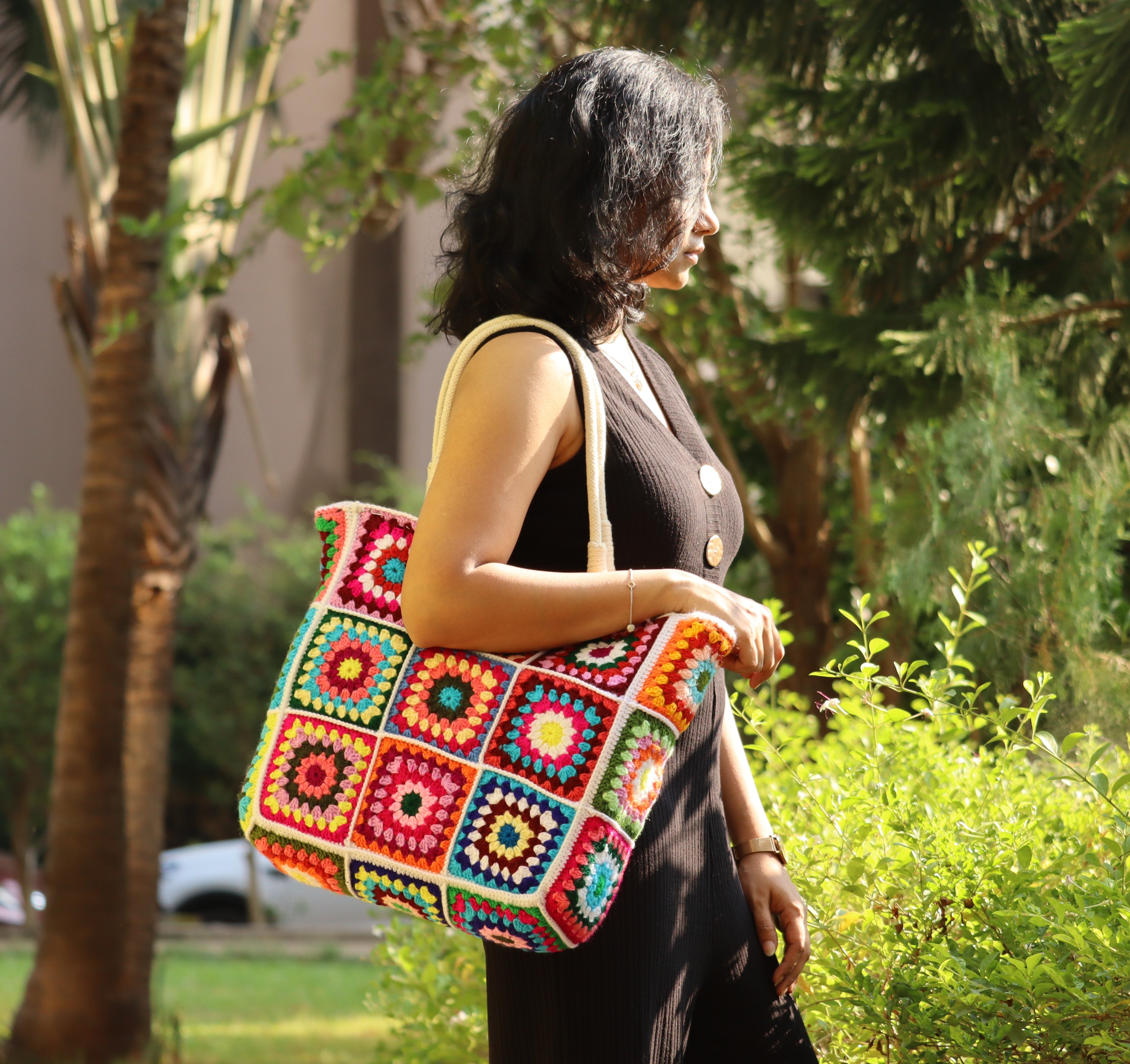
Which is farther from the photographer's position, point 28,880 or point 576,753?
point 28,880

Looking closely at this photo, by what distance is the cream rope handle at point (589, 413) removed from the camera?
1.28 meters

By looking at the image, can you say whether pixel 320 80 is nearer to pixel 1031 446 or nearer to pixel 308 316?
pixel 308 316

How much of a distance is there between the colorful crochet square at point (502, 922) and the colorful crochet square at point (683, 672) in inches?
9.4

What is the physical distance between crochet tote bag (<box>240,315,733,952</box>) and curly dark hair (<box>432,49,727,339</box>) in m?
0.08

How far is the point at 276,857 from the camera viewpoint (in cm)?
135

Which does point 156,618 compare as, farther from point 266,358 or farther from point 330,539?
point 266,358

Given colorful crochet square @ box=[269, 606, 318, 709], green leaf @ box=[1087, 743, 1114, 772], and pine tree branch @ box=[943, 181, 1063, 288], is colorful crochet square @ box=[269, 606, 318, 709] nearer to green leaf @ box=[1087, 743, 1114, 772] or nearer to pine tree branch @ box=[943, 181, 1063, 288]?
green leaf @ box=[1087, 743, 1114, 772]

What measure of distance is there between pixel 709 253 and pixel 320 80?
11.2 metres

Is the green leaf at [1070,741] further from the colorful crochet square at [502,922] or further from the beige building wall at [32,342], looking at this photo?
the beige building wall at [32,342]

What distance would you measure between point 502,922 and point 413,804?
0.15m

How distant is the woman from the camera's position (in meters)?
1.23

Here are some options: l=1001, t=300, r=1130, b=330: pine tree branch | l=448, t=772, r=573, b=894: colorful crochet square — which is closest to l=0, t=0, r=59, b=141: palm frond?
l=1001, t=300, r=1130, b=330: pine tree branch

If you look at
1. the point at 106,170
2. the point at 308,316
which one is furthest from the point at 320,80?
the point at 106,170

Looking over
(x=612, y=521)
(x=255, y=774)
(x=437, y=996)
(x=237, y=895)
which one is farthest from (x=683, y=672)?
(x=237, y=895)
